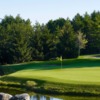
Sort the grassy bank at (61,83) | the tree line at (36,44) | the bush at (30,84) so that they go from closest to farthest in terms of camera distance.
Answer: the grassy bank at (61,83)
the bush at (30,84)
the tree line at (36,44)

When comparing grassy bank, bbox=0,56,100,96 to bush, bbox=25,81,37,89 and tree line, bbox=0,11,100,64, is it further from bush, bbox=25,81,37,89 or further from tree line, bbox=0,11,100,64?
tree line, bbox=0,11,100,64

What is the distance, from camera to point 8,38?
7319cm

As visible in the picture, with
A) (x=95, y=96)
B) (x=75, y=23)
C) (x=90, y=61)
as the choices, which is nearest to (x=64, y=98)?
(x=95, y=96)

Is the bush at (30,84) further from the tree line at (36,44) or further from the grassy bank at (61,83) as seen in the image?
the tree line at (36,44)

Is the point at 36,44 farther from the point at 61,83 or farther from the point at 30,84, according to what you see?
the point at 61,83

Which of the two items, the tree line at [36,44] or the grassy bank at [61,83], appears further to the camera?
the tree line at [36,44]

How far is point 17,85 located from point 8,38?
34246 millimetres

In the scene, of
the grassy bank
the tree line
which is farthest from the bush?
the tree line

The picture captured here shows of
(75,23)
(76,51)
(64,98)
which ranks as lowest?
(64,98)

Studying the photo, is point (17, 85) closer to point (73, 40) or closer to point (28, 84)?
point (28, 84)

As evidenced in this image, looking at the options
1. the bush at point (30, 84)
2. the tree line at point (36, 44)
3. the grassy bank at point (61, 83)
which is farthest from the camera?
the tree line at point (36, 44)

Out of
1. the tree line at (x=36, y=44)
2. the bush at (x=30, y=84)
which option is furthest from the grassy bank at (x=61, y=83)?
the tree line at (x=36, y=44)

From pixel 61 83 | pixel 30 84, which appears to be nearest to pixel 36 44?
pixel 30 84

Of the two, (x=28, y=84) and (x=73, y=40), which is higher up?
(x=73, y=40)
